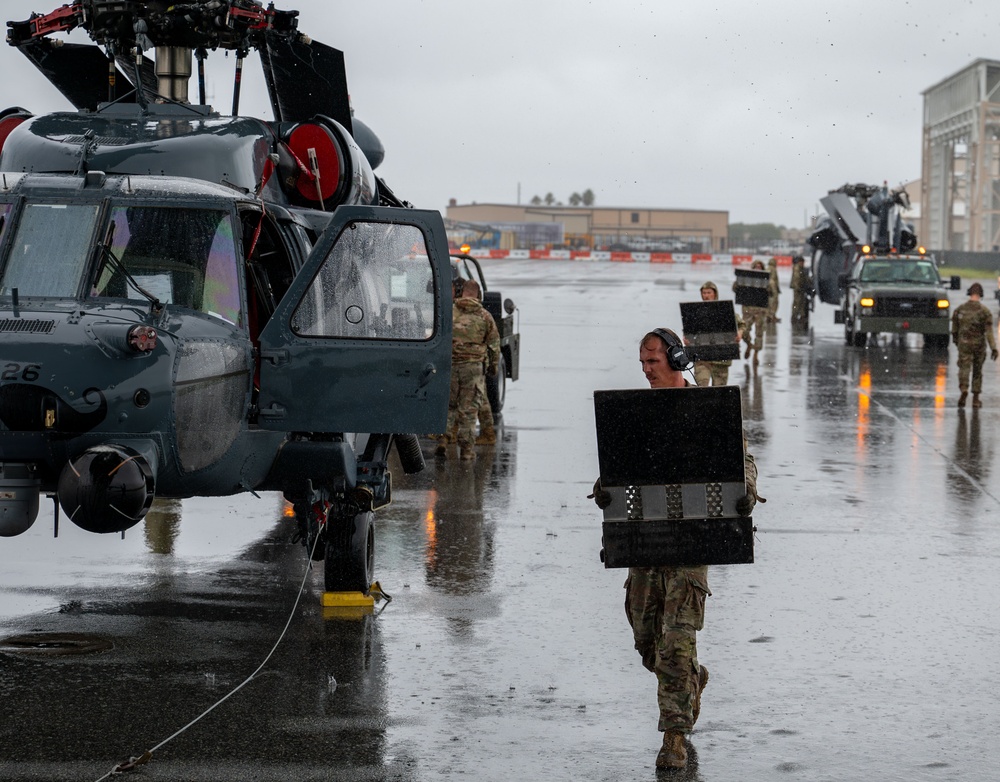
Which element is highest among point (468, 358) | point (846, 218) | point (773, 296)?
point (846, 218)

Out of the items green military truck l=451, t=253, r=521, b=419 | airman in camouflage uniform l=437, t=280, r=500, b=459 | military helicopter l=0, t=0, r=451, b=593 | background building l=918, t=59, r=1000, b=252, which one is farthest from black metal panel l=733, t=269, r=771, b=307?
background building l=918, t=59, r=1000, b=252

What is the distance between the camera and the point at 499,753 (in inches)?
259

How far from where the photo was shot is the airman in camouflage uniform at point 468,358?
1538cm

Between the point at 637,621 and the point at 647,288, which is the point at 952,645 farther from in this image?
the point at 647,288

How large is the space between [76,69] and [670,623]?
26.4ft

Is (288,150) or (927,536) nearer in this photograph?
(288,150)

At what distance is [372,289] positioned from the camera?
852 centimetres

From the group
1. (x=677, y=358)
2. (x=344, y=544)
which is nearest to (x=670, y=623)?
(x=677, y=358)

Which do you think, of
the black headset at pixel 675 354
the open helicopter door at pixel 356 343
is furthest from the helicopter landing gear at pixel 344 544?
the black headset at pixel 675 354

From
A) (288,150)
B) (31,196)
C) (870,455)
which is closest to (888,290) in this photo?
(870,455)

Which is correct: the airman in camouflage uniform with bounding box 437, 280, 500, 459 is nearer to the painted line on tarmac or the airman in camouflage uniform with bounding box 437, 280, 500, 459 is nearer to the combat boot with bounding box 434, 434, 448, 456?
the combat boot with bounding box 434, 434, 448, 456

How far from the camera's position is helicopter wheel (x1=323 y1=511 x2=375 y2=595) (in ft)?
30.0

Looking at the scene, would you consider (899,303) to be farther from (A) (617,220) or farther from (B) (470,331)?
(A) (617,220)

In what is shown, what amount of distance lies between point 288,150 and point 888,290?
22.5 meters
